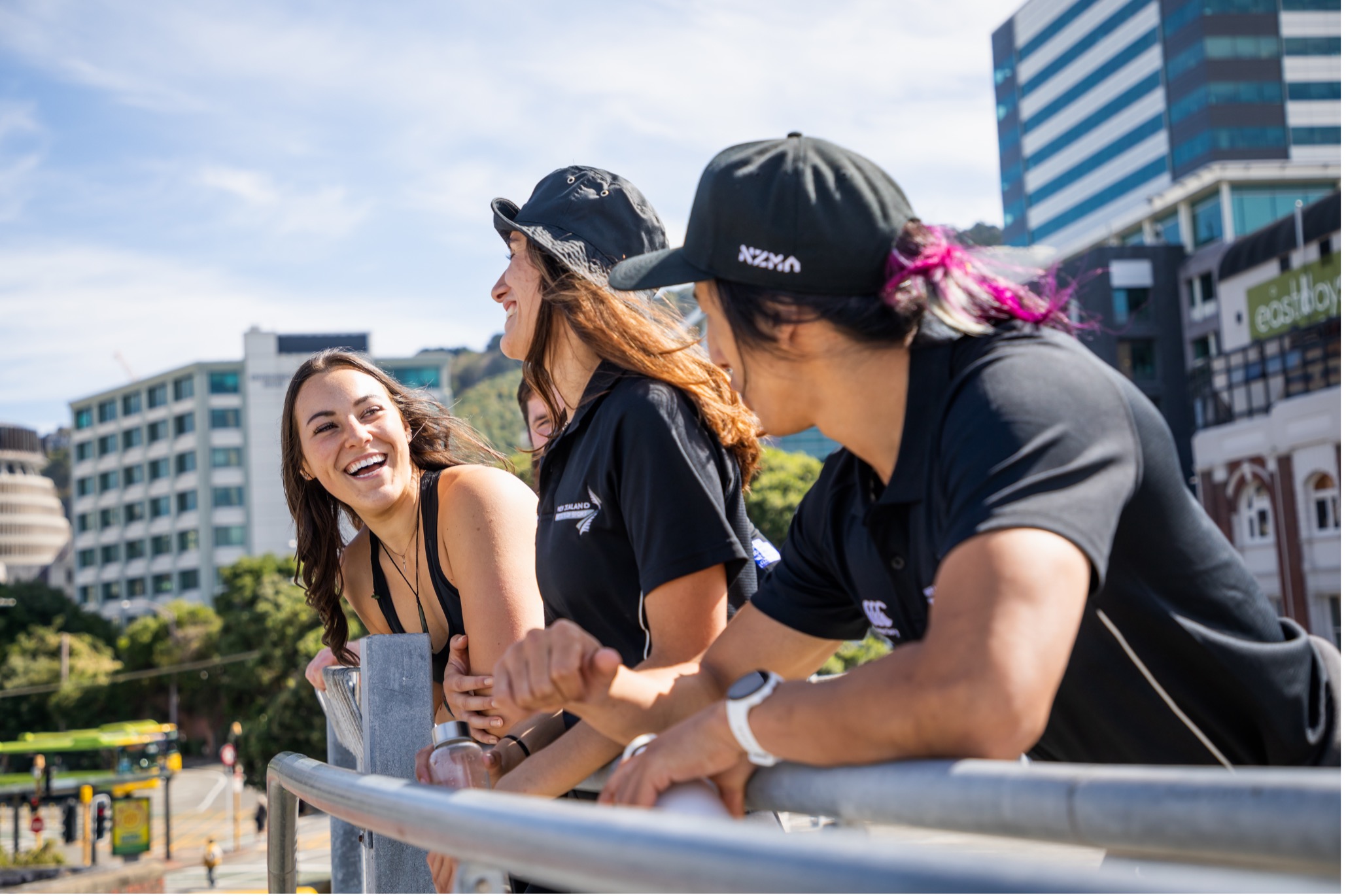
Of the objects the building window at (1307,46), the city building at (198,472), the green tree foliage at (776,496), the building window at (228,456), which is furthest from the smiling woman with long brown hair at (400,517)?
the building window at (228,456)

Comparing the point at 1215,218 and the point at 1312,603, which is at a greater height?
the point at 1215,218

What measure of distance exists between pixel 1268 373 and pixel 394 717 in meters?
38.5

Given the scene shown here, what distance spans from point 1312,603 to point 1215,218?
82.1 ft

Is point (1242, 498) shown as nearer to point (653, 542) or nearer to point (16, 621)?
point (653, 542)

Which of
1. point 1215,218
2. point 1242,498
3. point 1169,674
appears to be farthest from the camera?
point 1215,218

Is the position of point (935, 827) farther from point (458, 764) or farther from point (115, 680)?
point (115, 680)

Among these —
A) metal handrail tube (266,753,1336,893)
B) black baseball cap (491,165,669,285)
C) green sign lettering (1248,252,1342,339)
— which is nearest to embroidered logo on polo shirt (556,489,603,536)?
black baseball cap (491,165,669,285)

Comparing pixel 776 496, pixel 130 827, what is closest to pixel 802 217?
pixel 776 496

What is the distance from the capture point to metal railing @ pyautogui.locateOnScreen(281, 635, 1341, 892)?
882mm

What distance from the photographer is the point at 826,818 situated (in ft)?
4.52

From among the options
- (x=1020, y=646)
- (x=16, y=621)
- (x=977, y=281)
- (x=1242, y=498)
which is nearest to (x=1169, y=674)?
(x=1020, y=646)

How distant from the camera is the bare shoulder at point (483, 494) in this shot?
133 inches

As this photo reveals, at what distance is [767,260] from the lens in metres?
1.86

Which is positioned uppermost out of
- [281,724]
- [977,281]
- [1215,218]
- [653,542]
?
[1215,218]
